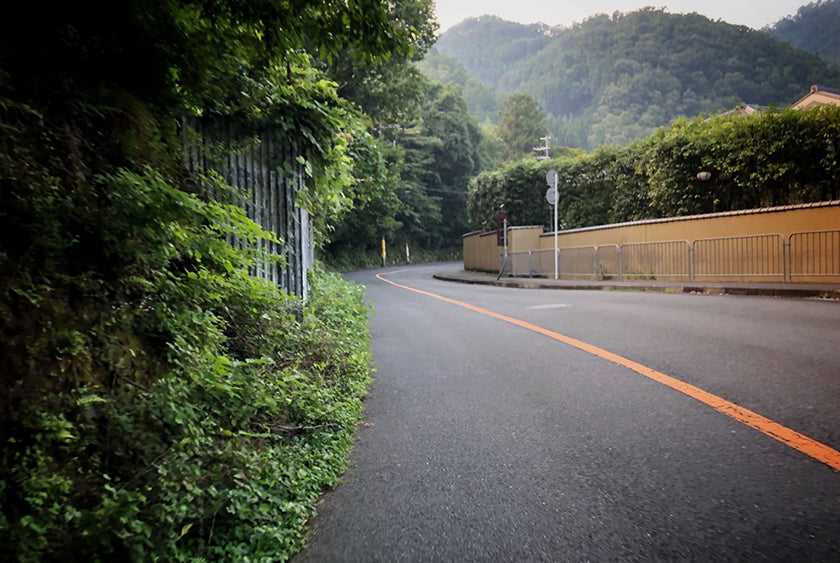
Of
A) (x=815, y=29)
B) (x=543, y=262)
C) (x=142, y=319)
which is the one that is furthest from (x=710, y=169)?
(x=815, y=29)

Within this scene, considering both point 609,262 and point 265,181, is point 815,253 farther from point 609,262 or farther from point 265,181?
point 265,181

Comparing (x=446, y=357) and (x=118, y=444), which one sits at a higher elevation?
(x=118, y=444)

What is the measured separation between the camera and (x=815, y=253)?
11.2m

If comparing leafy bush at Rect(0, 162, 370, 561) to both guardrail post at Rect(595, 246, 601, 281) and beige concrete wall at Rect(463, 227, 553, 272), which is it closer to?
guardrail post at Rect(595, 246, 601, 281)

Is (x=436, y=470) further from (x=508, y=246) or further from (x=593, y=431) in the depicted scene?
(x=508, y=246)

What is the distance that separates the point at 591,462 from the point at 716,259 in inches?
518

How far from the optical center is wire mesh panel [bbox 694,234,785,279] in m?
12.1

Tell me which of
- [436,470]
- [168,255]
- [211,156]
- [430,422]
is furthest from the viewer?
[211,156]

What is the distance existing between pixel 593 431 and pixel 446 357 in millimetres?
2641

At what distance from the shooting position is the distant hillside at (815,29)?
8926 centimetres

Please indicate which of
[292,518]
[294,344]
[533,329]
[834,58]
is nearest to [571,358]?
[533,329]

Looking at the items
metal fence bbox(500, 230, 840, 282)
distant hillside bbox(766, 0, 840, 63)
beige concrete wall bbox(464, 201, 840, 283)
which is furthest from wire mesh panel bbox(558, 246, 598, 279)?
distant hillside bbox(766, 0, 840, 63)

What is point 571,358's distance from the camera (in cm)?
510

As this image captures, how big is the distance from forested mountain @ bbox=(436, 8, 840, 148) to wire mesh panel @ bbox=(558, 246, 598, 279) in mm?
44124
